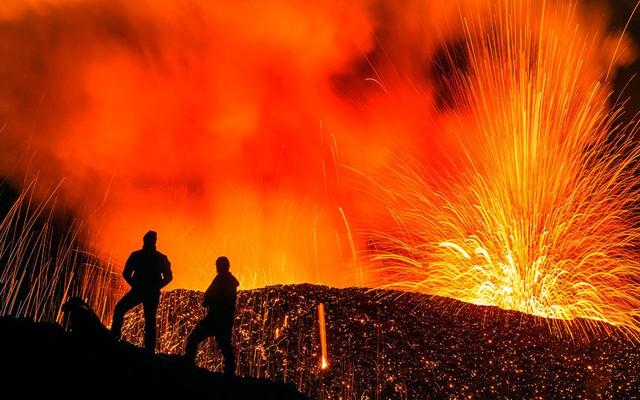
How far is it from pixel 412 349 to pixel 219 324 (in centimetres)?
502

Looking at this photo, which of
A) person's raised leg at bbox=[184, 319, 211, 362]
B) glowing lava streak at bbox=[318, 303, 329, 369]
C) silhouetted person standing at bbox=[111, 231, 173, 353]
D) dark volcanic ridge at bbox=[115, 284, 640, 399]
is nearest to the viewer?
person's raised leg at bbox=[184, 319, 211, 362]

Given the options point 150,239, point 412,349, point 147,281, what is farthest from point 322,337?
point 150,239

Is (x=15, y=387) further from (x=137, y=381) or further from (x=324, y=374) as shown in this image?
(x=324, y=374)

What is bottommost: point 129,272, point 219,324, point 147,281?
point 219,324

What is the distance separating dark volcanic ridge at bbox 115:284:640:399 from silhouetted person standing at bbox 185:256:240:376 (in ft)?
9.81

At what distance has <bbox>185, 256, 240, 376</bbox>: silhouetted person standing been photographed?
28.0ft

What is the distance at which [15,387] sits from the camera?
5.79m

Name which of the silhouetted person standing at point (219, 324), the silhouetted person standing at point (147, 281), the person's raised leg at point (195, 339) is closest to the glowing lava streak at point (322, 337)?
the silhouetted person standing at point (219, 324)

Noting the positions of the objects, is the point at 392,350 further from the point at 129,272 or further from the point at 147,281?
the point at 129,272

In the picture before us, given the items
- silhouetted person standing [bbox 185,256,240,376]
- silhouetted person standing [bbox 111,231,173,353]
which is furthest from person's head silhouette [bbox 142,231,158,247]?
silhouetted person standing [bbox 185,256,240,376]

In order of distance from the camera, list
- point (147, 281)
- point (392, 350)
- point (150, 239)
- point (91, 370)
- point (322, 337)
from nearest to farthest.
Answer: point (91, 370), point (147, 281), point (150, 239), point (392, 350), point (322, 337)

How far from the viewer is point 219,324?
8625mm

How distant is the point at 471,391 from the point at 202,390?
578 centimetres

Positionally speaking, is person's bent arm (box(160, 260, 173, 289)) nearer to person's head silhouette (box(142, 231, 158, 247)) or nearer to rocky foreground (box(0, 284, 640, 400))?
person's head silhouette (box(142, 231, 158, 247))
